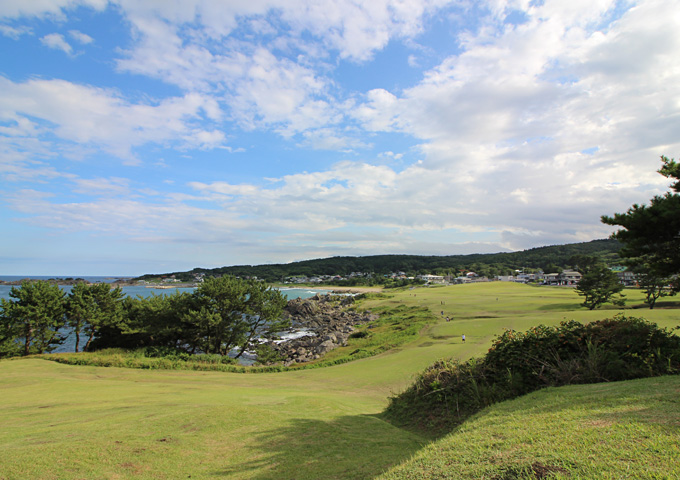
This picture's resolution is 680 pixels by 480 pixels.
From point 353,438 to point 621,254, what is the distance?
13.1m

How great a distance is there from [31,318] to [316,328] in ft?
126

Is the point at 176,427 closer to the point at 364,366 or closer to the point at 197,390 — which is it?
the point at 197,390

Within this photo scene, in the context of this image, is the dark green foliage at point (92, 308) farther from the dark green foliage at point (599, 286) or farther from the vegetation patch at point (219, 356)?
the dark green foliage at point (599, 286)

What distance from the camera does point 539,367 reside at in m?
9.31

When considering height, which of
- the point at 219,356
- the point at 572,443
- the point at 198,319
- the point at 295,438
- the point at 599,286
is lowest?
the point at 219,356

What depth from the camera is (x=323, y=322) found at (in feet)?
207

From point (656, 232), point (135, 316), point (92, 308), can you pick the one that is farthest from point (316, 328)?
point (656, 232)

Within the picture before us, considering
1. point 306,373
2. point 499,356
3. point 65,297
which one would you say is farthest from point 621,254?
point 65,297

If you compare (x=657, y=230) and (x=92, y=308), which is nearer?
(x=657, y=230)

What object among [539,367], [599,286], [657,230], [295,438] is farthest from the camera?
[599,286]

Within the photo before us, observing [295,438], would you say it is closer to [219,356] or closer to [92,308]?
[219,356]

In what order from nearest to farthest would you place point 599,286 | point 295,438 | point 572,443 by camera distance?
point 572,443
point 295,438
point 599,286

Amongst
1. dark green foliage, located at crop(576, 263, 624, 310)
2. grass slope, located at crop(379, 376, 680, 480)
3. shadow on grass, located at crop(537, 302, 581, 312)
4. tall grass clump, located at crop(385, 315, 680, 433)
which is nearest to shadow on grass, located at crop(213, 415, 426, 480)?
grass slope, located at crop(379, 376, 680, 480)

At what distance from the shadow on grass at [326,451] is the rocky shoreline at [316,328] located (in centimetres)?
2395
